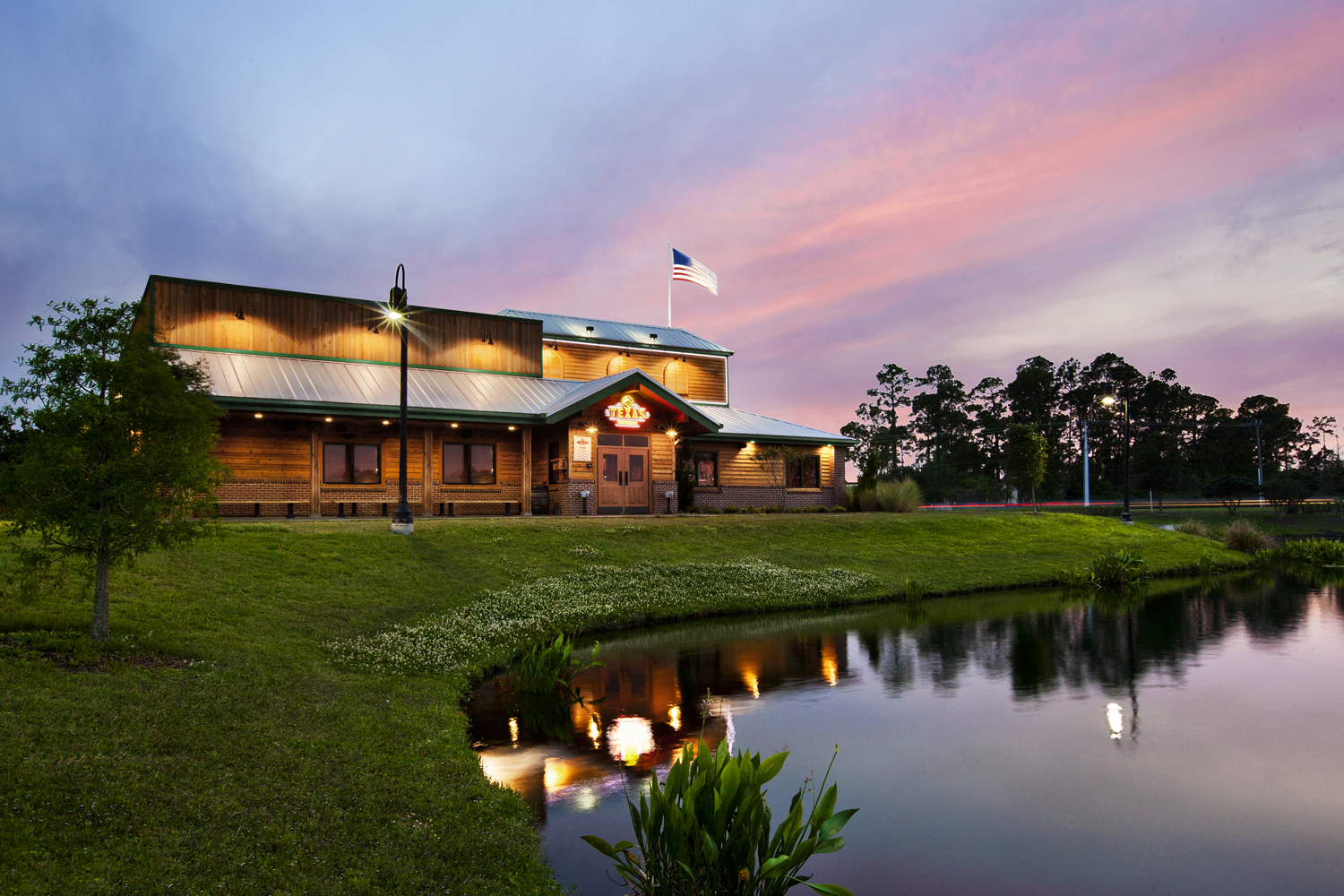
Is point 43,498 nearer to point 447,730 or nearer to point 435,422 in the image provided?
point 447,730

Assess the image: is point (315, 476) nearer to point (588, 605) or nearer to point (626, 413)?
point (626, 413)

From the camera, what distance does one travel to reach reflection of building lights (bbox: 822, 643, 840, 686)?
1206 centimetres

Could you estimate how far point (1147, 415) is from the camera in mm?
89000

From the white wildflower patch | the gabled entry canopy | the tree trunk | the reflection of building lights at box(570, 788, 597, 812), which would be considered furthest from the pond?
the gabled entry canopy

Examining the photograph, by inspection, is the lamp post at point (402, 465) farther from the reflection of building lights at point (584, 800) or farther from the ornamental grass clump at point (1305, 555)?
the ornamental grass clump at point (1305, 555)

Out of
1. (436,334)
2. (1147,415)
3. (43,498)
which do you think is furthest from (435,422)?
(1147,415)

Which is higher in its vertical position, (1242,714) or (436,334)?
(436,334)

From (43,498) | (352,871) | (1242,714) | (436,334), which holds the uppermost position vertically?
(436,334)

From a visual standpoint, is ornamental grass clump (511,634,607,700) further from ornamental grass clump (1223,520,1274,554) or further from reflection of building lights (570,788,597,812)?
ornamental grass clump (1223,520,1274,554)

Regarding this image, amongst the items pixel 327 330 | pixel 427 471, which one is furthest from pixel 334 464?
pixel 327 330

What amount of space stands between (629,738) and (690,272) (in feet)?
99.0

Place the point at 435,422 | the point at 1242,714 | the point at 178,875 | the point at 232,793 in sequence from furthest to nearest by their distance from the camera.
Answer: the point at 435,422 → the point at 1242,714 → the point at 232,793 → the point at 178,875

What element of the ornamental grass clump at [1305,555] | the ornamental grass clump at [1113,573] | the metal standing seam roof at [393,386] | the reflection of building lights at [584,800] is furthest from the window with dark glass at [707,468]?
the reflection of building lights at [584,800]

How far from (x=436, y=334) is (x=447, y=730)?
2420 centimetres
